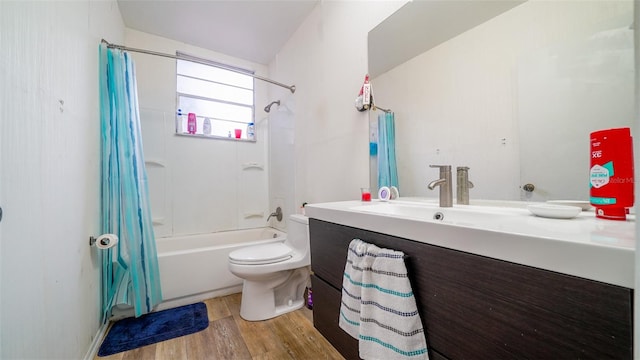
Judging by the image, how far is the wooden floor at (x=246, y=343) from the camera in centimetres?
122

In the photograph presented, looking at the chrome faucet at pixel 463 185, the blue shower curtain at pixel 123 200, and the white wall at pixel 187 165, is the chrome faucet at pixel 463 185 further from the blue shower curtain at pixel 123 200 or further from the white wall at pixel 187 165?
the white wall at pixel 187 165

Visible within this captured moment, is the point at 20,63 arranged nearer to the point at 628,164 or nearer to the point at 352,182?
the point at 352,182

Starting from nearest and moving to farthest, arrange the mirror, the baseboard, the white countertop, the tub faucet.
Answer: the white countertop < the mirror < the baseboard < the tub faucet

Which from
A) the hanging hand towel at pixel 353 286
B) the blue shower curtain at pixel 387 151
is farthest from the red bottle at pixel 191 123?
the hanging hand towel at pixel 353 286

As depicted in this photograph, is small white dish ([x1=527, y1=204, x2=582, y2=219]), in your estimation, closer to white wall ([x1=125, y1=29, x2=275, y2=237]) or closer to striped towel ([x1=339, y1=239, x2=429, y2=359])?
striped towel ([x1=339, y1=239, x2=429, y2=359])

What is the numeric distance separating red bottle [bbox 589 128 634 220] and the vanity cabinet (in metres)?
0.38

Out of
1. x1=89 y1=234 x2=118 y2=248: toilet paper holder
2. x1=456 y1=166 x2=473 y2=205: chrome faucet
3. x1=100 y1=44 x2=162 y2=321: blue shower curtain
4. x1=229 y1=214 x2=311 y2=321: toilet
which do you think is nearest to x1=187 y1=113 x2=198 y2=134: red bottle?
x1=100 y1=44 x2=162 y2=321: blue shower curtain

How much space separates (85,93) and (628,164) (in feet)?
7.09

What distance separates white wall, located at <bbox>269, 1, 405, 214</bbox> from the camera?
4.73 feet

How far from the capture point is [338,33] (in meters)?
1.61

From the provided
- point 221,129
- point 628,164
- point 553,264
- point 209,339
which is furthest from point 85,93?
point 628,164

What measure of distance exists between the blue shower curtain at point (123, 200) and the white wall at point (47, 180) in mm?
135

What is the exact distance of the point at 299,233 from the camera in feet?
5.60

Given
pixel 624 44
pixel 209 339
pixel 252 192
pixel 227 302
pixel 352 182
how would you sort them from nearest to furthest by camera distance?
pixel 624 44
pixel 209 339
pixel 352 182
pixel 227 302
pixel 252 192
